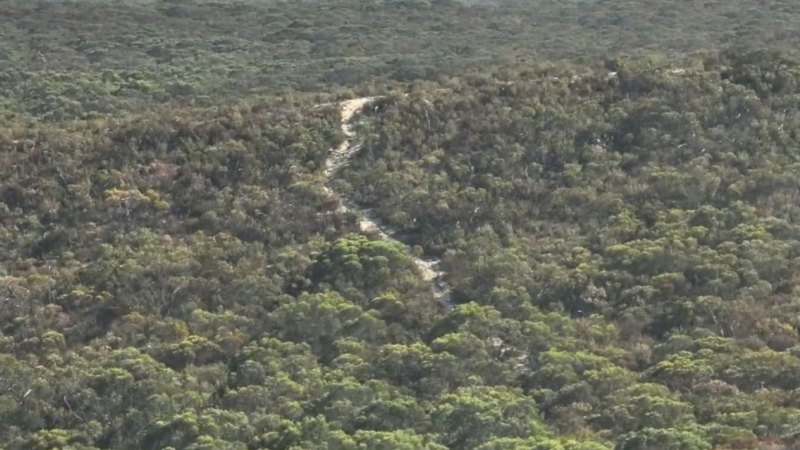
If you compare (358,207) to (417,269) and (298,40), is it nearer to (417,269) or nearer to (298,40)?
(417,269)

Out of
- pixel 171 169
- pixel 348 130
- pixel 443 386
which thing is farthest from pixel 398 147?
pixel 443 386

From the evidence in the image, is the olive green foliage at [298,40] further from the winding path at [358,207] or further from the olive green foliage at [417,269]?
the winding path at [358,207]

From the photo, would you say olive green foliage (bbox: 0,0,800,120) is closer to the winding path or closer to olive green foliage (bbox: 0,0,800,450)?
olive green foliage (bbox: 0,0,800,450)

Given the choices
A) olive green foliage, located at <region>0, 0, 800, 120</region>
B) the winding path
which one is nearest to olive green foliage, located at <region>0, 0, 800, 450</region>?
the winding path

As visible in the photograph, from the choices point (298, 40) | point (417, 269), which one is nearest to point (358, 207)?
point (417, 269)

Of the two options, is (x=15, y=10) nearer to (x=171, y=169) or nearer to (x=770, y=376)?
(x=171, y=169)

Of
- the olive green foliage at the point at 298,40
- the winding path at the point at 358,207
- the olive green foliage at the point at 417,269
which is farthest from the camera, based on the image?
the olive green foliage at the point at 298,40

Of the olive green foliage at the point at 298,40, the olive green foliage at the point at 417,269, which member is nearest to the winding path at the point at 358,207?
the olive green foliage at the point at 417,269
